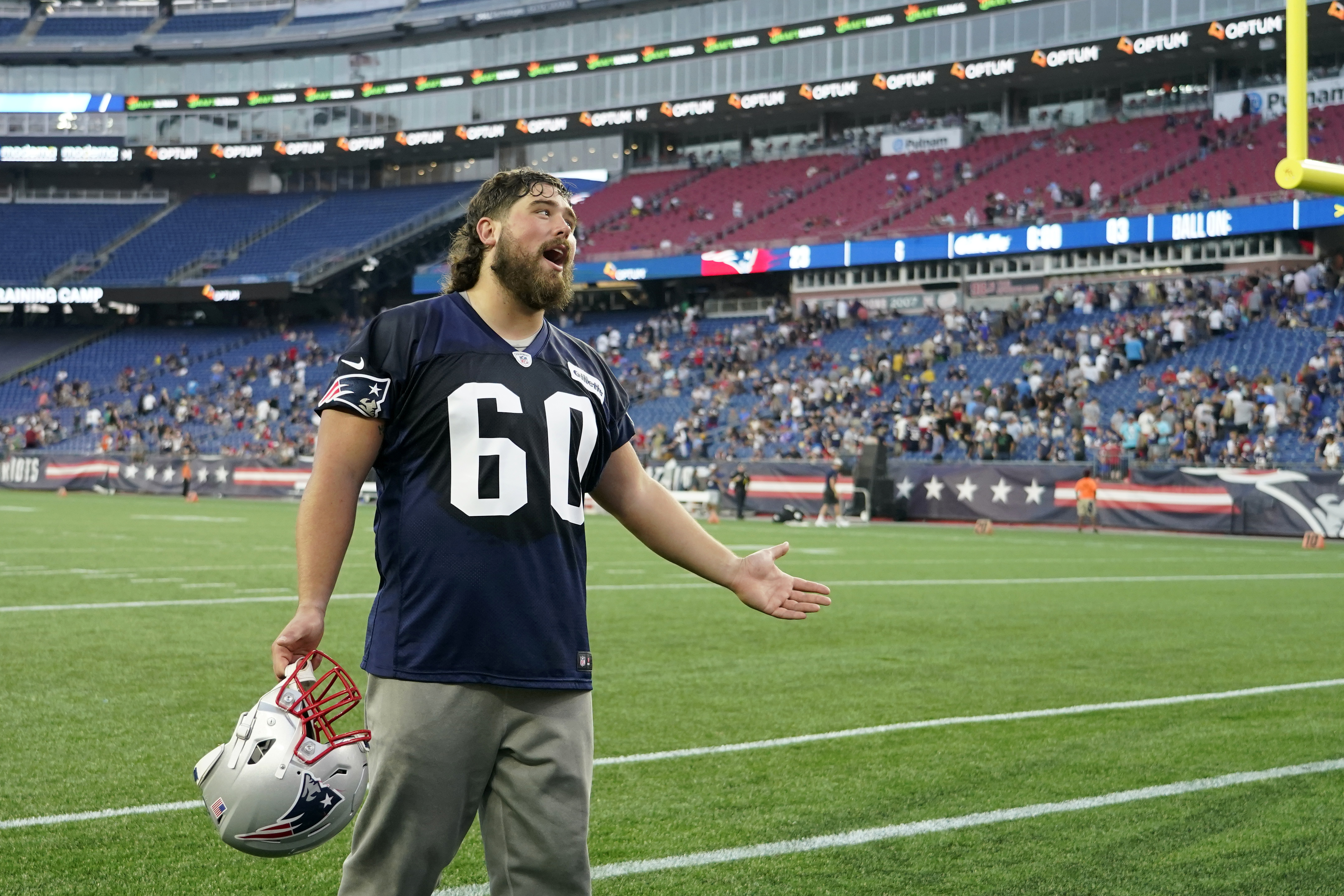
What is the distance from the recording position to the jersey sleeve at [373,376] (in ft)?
10.4

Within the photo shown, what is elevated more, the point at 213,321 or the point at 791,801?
the point at 213,321

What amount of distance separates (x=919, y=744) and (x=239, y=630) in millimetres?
5847

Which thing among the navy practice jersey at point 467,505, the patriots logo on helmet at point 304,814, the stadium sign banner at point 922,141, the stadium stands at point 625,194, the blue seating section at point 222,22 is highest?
the blue seating section at point 222,22

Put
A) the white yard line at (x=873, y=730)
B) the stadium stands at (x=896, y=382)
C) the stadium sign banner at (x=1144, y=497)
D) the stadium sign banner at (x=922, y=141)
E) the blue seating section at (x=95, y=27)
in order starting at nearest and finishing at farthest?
the white yard line at (x=873, y=730)
the stadium sign banner at (x=1144, y=497)
the stadium stands at (x=896, y=382)
the stadium sign banner at (x=922, y=141)
the blue seating section at (x=95, y=27)

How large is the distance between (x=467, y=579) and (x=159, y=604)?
9.87 meters

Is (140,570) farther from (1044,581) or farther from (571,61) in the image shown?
(571,61)

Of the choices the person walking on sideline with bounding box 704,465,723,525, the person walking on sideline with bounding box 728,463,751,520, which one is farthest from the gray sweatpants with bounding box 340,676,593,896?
the person walking on sideline with bounding box 728,463,751,520

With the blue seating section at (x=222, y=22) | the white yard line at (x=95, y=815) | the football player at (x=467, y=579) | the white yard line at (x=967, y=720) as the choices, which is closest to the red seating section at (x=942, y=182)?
the blue seating section at (x=222, y=22)

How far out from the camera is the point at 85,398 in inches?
2071

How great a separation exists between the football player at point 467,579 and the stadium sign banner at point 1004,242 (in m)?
30.6

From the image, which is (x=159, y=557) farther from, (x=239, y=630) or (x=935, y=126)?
(x=935, y=126)

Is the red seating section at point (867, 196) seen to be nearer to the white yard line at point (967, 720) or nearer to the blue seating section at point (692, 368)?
the blue seating section at point (692, 368)

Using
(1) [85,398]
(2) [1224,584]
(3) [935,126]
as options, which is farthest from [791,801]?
(1) [85,398]

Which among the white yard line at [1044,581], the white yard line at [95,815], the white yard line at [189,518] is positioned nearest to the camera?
the white yard line at [95,815]
